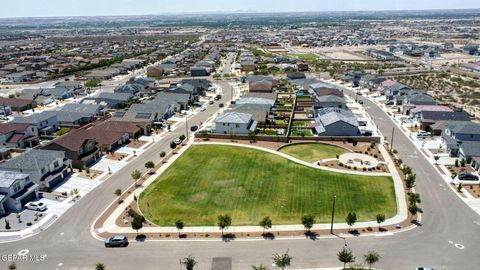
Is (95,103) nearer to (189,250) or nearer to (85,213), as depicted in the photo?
(85,213)

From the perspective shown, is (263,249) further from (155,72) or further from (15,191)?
(155,72)

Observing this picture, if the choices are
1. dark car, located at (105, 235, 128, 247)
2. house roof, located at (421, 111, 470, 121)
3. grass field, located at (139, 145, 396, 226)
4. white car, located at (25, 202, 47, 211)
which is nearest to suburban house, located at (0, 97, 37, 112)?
grass field, located at (139, 145, 396, 226)

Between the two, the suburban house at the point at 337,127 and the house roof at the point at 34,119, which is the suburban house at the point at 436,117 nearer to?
the suburban house at the point at 337,127

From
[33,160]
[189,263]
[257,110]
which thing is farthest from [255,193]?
[257,110]

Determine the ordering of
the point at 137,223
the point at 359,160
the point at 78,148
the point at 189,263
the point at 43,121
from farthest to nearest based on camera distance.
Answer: the point at 43,121 < the point at 359,160 < the point at 78,148 < the point at 137,223 < the point at 189,263

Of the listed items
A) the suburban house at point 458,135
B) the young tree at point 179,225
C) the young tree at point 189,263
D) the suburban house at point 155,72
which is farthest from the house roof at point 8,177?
the suburban house at point 155,72

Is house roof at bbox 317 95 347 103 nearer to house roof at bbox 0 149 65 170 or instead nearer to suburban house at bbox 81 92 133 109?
suburban house at bbox 81 92 133 109

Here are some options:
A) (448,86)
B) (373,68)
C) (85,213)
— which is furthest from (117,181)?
(373,68)
